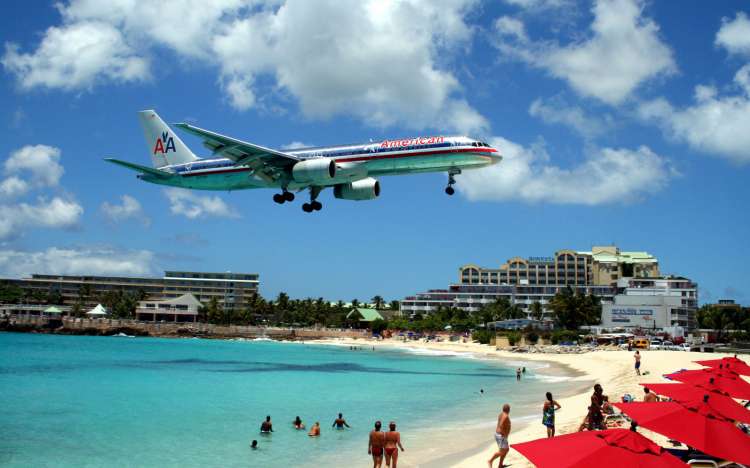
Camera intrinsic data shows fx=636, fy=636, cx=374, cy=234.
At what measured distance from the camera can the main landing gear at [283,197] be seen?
39188 millimetres

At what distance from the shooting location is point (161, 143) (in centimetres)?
4703

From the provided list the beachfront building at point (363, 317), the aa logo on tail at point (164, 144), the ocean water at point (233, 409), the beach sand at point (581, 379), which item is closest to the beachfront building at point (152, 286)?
the beachfront building at point (363, 317)

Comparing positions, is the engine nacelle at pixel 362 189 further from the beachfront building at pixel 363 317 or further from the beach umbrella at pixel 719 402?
the beachfront building at pixel 363 317

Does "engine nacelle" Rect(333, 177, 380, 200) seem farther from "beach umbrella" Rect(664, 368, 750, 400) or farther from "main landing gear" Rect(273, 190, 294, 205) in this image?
"beach umbrella" Rect(664, 368, 750, 400)

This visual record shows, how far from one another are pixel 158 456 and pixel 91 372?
3829cm

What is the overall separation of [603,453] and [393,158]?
95.6 ft

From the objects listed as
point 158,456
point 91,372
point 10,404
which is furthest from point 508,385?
point 91,372

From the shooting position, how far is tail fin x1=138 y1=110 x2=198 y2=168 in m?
45.4

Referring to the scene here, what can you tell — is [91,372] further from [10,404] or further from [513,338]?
[513,338]

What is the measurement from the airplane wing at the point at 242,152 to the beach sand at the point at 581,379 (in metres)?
17.8

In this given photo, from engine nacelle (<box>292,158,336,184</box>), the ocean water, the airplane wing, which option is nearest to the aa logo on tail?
the airplane wing

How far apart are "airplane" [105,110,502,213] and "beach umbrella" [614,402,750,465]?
24.0 metres

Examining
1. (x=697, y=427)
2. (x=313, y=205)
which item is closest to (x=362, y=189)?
(x=313, y=205)

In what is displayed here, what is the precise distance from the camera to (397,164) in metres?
34.9
